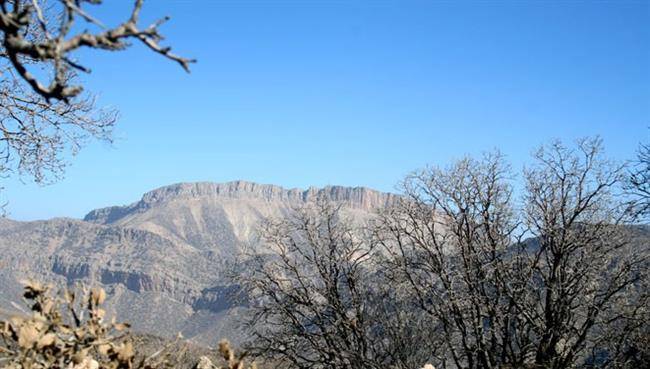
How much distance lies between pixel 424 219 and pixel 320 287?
13.4ft

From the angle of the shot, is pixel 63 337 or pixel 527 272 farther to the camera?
pixel 527 272

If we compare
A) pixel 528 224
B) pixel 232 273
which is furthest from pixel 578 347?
pixel 232 273

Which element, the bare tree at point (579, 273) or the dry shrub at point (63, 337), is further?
the bare tree at point (579, 273)

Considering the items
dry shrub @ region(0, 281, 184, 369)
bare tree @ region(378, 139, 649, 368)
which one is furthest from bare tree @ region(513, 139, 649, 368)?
dry shrub @ region(0, 281, 184, 369)

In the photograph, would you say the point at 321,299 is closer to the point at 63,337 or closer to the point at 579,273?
the point at 579,273

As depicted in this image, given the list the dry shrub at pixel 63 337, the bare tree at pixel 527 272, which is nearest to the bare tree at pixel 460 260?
the bare tree at pixel 527 272

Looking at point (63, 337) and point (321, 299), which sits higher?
point (63, 337)

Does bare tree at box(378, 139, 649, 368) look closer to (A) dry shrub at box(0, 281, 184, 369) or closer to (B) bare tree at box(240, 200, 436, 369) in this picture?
(B) bare tree at box(240, 200, 436, 369)

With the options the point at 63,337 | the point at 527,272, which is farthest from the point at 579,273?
the point at 63,337

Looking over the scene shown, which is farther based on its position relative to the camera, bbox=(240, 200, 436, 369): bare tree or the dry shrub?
bbox=(240, 200, 436, 369): bare tree

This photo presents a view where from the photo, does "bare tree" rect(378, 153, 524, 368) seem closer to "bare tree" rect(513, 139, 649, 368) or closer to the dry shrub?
"bare tree" rect(513, 139, 649, 368)

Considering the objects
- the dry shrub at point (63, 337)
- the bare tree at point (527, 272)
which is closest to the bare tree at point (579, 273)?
the bare tree at point (527, 272)

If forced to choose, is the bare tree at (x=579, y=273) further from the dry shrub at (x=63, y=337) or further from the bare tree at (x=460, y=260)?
the dry shrub at (x=63, y=337)

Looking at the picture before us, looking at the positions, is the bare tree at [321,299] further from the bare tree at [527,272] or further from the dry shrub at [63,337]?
the dry shrub at [63,337]
